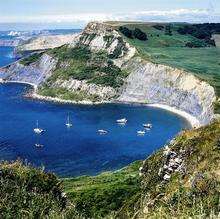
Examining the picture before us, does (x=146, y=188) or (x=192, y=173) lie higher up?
(x=192, y=173)

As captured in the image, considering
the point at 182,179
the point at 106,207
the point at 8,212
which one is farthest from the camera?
the point at 106,207

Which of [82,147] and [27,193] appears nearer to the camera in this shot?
[27,193]

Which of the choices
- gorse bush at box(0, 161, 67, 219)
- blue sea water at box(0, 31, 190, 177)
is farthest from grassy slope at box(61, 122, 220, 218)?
blue sea water at box(0, 31, 190, 177)

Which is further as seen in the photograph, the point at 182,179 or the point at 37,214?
the point at 182,179

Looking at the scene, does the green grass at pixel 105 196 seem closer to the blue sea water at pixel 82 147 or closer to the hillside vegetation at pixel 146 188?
the hillside vegetation at pixel 146 188

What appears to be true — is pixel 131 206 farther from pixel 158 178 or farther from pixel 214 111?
pixel 214 111

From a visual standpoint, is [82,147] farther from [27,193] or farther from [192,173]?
[27,193]

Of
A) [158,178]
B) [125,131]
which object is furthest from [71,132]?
[158,178]

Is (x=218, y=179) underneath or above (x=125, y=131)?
above

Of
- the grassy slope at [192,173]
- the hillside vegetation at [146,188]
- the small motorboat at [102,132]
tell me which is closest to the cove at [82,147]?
the small motorboat at [102,132]

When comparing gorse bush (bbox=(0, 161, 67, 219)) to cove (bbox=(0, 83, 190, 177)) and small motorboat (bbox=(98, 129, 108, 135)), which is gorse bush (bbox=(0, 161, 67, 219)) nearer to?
cove (bbox=(0, 83, 190, 177))

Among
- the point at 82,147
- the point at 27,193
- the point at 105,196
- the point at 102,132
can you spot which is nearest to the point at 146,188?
the point at 105,196
